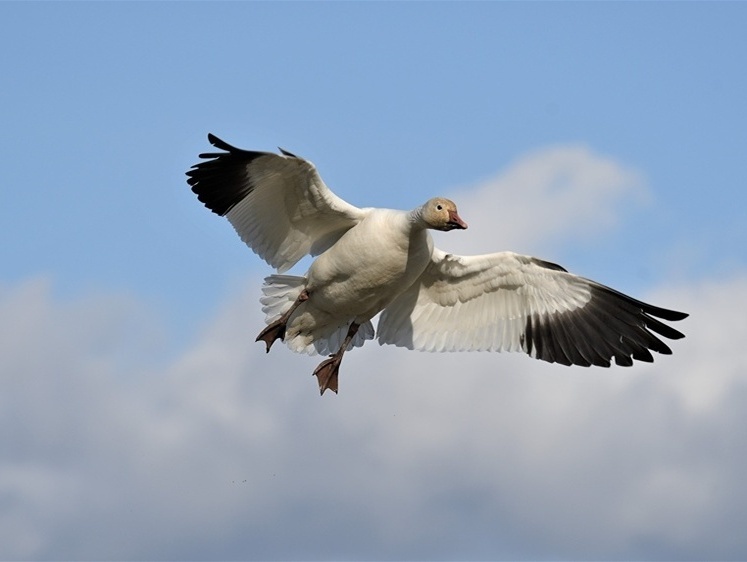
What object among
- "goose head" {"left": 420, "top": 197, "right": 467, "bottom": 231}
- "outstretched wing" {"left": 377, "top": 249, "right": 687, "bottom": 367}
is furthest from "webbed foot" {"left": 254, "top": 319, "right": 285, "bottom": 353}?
"goose head" {"left": 420, "top": 197, "right": 467, "bottom": 231}

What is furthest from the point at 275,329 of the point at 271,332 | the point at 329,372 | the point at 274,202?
the point at 274,202

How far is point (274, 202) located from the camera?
12.7 meters

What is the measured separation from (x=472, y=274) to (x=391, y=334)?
4.34 ft

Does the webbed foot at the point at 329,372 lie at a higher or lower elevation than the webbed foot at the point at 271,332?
lower

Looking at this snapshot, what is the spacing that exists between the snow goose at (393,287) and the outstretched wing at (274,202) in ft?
0.04

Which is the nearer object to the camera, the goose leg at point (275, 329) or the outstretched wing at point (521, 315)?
the outstretched wing at point (521, 315)

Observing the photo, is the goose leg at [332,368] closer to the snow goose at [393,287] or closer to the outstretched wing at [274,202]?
the snow goose at [393,287]

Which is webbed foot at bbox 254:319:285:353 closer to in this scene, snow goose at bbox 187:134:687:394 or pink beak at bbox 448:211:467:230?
snow goose at bbox 187:134:687:394

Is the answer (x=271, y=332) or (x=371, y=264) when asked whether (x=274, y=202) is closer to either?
(x=371, y=264)

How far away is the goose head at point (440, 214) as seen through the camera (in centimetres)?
1198

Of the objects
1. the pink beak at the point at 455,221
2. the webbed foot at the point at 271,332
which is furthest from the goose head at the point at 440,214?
the webbed foot at the point at 271,332

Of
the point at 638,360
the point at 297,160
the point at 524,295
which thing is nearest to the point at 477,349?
the point at 524,295

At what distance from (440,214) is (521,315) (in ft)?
6.78

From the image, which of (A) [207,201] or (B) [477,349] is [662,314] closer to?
(B) [477,349]
